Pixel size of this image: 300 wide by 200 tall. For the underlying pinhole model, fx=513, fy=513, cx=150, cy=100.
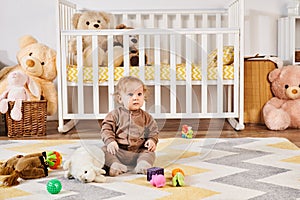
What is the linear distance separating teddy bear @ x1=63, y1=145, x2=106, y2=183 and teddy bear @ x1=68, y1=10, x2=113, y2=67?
1.23 metres

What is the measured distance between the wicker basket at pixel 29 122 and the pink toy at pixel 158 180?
130 cm

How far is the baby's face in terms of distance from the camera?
1.87 metres

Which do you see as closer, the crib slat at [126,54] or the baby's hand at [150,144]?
the baby's hand at [150,144]

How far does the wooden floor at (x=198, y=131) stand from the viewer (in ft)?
8.96

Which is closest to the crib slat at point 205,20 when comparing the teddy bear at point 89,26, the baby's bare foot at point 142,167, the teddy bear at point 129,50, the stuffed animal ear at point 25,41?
the teddy bear at point 129,50

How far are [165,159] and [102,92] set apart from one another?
1.38 metres

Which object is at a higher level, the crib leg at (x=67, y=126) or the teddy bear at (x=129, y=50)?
the teddy bear at (x=129, y=50)

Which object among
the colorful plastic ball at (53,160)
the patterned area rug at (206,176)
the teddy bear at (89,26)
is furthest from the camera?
the teddy bear at (89,26)

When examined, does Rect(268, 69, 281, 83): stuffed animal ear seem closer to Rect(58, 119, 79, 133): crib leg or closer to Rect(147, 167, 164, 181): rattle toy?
Rect(58, 119, 79, 133): crib leg

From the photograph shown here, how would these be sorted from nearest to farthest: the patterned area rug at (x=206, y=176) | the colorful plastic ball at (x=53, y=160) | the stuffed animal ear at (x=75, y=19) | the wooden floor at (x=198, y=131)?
the patterned area rug at (x=206, y=176) < the colorful plastic ball at (x=53, y=160) < the wooden floor at (x=198, y=131) < the stuffed animal ear at (x=75, y=19)

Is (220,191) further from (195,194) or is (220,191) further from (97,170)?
(97,170)

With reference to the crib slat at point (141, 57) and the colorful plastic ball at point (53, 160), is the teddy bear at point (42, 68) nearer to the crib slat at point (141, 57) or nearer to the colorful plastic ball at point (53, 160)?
the crib slat at point (141, 57)

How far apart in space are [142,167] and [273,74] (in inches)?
58.9

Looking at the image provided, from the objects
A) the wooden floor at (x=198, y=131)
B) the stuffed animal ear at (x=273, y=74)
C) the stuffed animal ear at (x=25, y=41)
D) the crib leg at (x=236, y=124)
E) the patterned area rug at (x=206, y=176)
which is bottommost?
the patterned area rug at (x=206, y=176)
